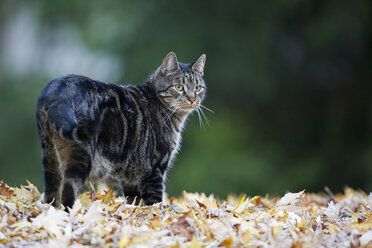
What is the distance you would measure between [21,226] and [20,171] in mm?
7705

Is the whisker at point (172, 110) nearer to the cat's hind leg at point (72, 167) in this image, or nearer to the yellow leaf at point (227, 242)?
the cat's hind leg at point (72, 167)

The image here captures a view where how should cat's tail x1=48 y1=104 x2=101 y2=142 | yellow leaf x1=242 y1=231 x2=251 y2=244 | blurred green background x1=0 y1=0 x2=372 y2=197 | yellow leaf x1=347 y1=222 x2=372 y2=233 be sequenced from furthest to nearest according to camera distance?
1. blurred green background x1=0 y1=0 x2=372 y2=197
2. yellow leaf x1=347 y1=222 x2=372 y2=233
3. cat's tail x1=48 y1=104 x2=101 y2=142
4. yellow leaf x1=242 y1=231 x2=251 y2=244

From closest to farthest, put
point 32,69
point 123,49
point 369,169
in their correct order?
point 369,169
point 123,49
point 32,69

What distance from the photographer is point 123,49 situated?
367 inches

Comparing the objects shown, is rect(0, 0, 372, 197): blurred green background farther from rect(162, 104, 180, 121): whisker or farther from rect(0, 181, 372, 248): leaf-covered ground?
rect(0, 181, 372, 248): leaf-covered ground

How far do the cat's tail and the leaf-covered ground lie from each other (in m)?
0.40

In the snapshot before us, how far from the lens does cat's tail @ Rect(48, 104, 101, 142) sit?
111 inches

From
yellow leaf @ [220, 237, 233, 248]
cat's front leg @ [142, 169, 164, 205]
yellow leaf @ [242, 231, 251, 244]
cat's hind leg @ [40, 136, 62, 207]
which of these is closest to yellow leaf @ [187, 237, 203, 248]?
yellow leaf @ [220, 237, 233, 248]

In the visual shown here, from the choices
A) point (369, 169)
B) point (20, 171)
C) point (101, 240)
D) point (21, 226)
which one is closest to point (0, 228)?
point (21, 226)

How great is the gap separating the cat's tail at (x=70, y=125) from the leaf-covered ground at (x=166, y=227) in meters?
0.40

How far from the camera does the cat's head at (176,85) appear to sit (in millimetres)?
4328

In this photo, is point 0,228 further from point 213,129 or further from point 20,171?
point 20,171

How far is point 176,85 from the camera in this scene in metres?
4.35

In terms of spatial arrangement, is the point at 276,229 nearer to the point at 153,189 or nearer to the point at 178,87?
the point at 153,189
